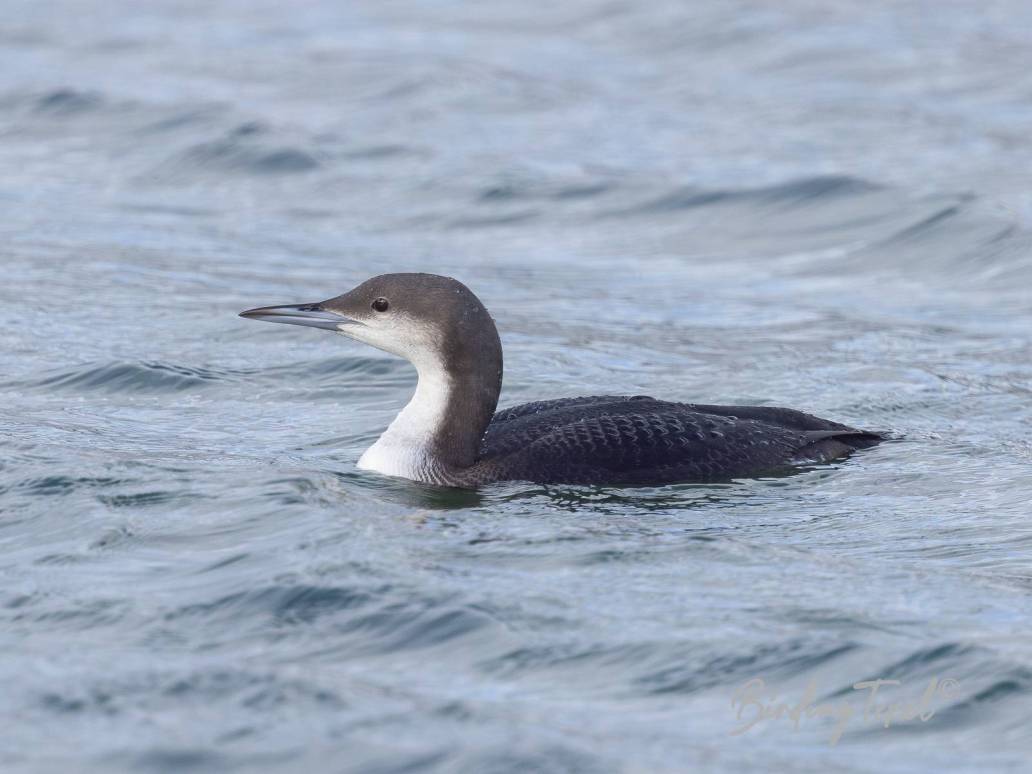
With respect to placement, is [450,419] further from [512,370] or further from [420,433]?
[512,370]

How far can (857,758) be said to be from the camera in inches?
206

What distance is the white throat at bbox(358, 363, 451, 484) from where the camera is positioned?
7.59 meters

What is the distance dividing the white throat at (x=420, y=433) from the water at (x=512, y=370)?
109 millimetres

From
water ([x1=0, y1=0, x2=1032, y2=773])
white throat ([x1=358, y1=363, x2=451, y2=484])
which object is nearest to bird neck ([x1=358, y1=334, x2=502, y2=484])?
white throat ([x1=358, y1=363, x2=451, y2=484])

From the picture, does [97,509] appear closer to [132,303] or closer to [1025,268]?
[132,303]

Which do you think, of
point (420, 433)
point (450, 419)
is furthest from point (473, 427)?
point (420, 433)

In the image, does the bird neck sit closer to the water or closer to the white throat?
the white throat

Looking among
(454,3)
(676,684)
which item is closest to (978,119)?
(454,3)

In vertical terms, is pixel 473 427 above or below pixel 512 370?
above

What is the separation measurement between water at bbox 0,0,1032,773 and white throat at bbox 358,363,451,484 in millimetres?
109

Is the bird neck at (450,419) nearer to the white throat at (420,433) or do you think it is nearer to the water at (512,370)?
the white throat at (420,433)

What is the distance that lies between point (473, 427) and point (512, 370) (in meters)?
2.53

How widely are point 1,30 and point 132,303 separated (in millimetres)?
9560

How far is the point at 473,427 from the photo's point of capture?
25.0 feet
